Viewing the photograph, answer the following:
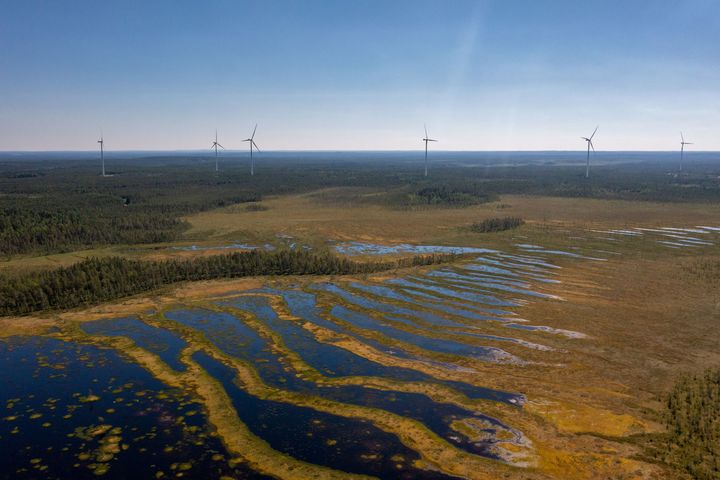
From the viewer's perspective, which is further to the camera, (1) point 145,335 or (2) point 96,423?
(1) point 145,335

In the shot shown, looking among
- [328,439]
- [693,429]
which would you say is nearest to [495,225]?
[693,429]

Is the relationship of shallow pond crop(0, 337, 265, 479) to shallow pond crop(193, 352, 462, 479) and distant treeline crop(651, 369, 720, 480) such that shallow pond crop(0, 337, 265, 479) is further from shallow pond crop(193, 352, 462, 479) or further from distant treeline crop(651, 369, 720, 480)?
distant treeline crop(651, 369, 720, 480)

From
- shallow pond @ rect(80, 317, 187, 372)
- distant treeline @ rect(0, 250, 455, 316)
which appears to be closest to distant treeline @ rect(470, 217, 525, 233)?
distant treeline @ rect(0, 250, 455, 316)

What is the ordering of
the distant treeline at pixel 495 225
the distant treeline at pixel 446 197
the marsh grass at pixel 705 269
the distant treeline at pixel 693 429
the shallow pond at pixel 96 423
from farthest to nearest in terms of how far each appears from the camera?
the distant treeline at pixel 446 197 → the distant treeline at pixel 495 225 → the marsh grass at pixel 705 269 → the shallow pond at pixel 96 423 → the distant treeline at pixel 693 429

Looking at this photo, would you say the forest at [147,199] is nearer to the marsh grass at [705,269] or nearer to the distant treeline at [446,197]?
the distant treeline at [446,197]

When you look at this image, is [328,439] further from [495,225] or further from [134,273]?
[495,225]

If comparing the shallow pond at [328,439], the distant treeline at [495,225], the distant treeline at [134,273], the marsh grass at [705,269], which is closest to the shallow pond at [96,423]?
the shallow pond at [328,439]
